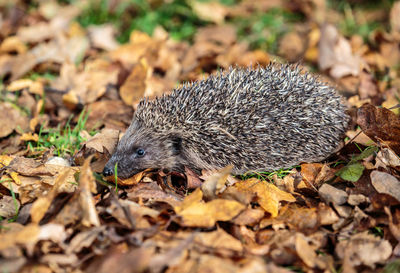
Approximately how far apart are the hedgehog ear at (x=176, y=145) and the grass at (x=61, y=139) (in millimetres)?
1125

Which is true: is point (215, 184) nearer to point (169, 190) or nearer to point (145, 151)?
point (169, 190)

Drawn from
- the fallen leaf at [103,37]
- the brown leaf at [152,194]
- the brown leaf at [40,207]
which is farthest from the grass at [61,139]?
the fallen leaf at [103,37]

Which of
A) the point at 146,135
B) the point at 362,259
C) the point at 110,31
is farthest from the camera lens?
the point at 110,31

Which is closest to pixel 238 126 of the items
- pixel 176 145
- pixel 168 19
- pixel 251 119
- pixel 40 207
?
pixel 251 119

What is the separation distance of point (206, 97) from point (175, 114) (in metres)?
0.39

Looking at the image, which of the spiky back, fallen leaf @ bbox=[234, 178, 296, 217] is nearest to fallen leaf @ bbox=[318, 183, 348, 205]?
fallen leaf @ bbox=[234, 178, 296, 217]

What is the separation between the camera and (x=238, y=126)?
4.46 metres

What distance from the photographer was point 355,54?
22.3ft

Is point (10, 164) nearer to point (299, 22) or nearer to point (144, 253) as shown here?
point (144, 253)

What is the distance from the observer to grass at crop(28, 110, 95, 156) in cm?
496

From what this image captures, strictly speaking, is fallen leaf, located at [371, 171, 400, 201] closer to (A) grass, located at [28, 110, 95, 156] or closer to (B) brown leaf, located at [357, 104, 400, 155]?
(B) brown leaf, located at [357, 104, 400, 155]

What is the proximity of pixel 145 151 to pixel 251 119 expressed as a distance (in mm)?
1288

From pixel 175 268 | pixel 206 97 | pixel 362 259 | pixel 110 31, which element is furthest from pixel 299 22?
pixel 175 268

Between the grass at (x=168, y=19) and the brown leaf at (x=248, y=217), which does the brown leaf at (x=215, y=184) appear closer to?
the brown leaf at (x=248, y=217)
